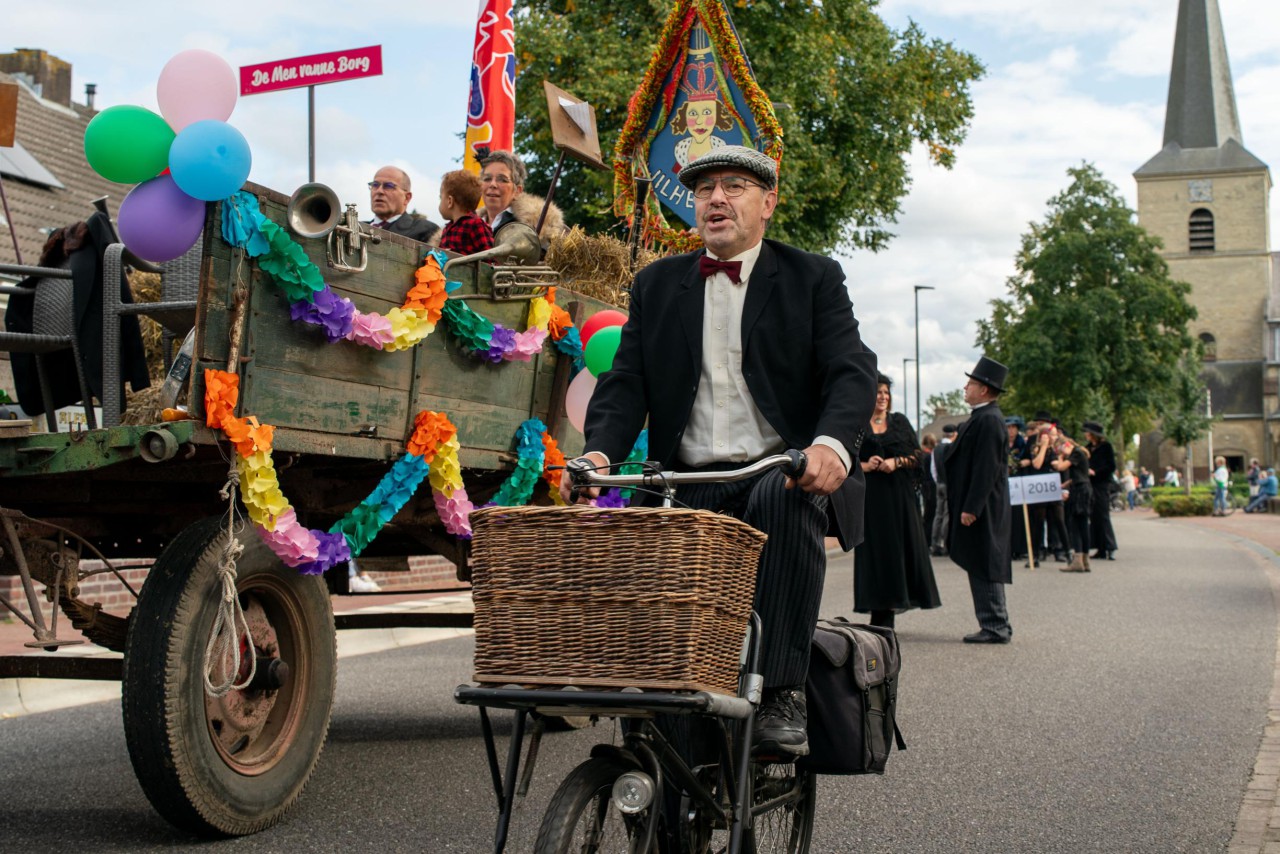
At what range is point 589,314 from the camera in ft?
23.4

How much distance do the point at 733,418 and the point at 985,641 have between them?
311 inches

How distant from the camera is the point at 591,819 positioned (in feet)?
9.94

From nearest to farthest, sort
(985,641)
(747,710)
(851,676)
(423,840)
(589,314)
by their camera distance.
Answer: (747,710), (851,676), (423,840), (589,314), (985,641)

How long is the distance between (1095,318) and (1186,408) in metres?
10.7

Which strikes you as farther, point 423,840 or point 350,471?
point 350,471

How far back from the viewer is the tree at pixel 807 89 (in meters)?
22.6

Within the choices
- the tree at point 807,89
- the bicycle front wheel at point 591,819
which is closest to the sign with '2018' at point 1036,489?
the tree at point 807,89

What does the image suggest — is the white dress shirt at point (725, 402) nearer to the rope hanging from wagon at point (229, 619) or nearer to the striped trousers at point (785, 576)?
the striped trousers at point (785, 576)

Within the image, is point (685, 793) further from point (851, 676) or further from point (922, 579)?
point (922, 579)

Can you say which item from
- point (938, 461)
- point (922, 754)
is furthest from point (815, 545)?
point (938, 461)

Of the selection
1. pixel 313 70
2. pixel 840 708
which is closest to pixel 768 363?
pixel 840 708

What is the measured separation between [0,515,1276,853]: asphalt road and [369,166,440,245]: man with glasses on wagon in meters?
2.69

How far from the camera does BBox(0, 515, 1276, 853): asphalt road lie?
5094 mm

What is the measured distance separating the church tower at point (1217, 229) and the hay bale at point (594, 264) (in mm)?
91854
